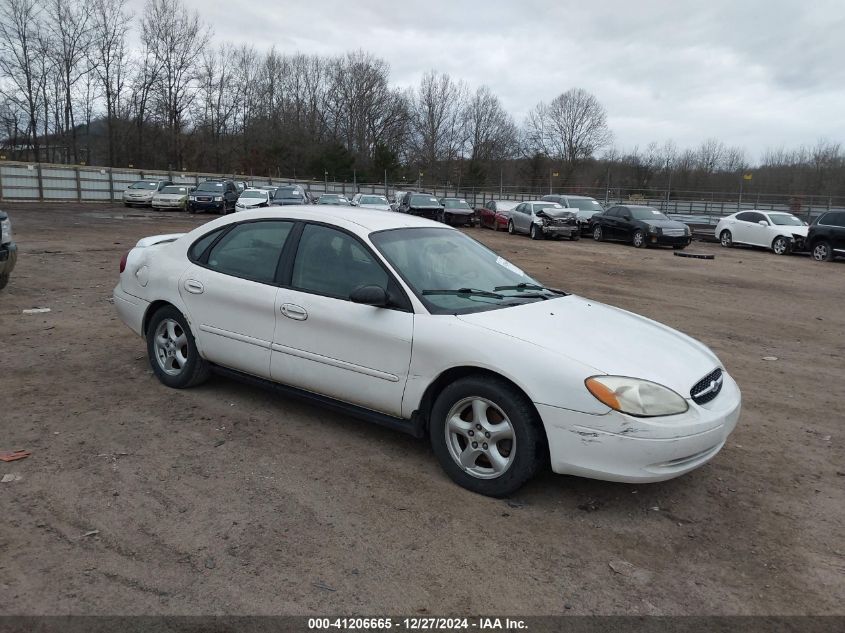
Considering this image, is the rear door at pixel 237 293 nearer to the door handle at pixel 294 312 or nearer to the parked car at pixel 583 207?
the door handle at pixel 294 312

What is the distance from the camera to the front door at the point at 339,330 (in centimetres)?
384

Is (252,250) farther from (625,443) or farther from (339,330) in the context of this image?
(625,443)

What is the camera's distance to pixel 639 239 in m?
23.2

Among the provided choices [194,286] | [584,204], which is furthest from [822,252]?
[194,286]

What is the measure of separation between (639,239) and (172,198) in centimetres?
2408

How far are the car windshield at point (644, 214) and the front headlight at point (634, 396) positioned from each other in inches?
859

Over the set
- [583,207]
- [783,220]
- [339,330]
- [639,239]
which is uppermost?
[783,220]

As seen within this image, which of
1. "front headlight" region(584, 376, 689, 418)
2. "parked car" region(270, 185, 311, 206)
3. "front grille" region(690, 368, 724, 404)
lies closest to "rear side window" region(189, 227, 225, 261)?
"front headlight" region(584, 376, 689, 418)

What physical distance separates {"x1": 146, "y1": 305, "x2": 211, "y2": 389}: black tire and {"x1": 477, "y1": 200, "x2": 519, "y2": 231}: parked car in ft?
81.7

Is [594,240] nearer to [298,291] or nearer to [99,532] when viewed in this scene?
[298,291]

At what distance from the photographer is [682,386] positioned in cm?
343

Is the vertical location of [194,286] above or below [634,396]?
above

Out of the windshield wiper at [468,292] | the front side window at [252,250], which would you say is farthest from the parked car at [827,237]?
the front side window at [252,250]

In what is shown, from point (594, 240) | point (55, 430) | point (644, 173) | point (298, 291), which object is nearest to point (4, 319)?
point (55, 430)
